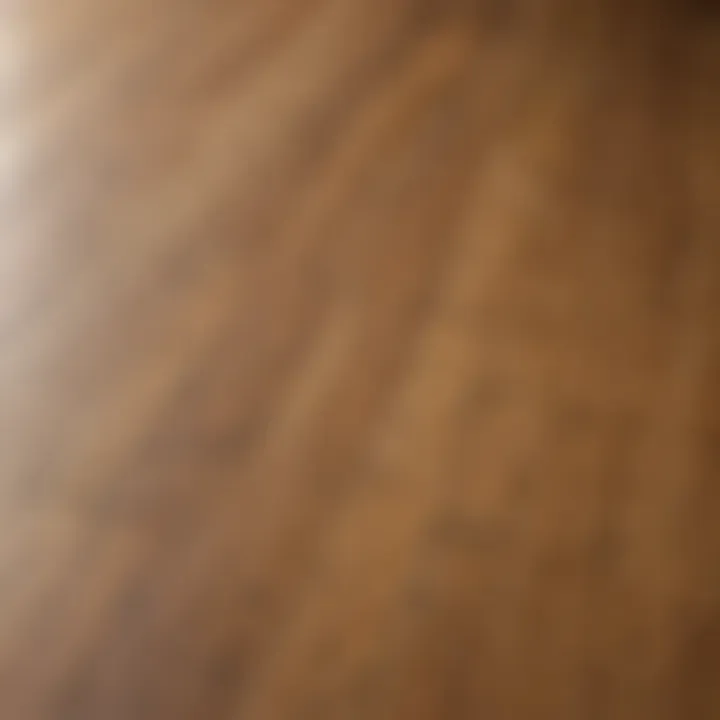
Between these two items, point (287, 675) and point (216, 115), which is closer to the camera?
point (287, 675)

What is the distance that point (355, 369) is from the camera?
1337 mm

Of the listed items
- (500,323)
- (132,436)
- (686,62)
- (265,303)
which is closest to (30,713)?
(132,436)

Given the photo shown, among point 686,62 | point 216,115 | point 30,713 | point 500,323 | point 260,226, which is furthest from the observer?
point 686,62

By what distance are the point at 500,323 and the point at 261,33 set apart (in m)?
0.88

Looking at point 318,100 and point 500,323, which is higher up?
point 318,100

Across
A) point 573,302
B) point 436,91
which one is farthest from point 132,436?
point 436,91

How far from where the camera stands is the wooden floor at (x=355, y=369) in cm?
A: 105

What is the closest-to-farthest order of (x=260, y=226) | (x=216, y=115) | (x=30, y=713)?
1. (x=30, y=713)
2. (x=260, y=226)
3. (x=216, y=115)

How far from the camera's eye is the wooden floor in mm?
1050

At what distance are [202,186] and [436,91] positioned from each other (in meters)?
0.49

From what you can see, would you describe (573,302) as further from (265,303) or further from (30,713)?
(30,713)

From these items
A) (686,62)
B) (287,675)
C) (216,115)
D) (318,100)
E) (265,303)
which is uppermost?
(686,62)

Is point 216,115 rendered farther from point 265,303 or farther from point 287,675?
point 287,675

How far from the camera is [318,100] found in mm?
1800
